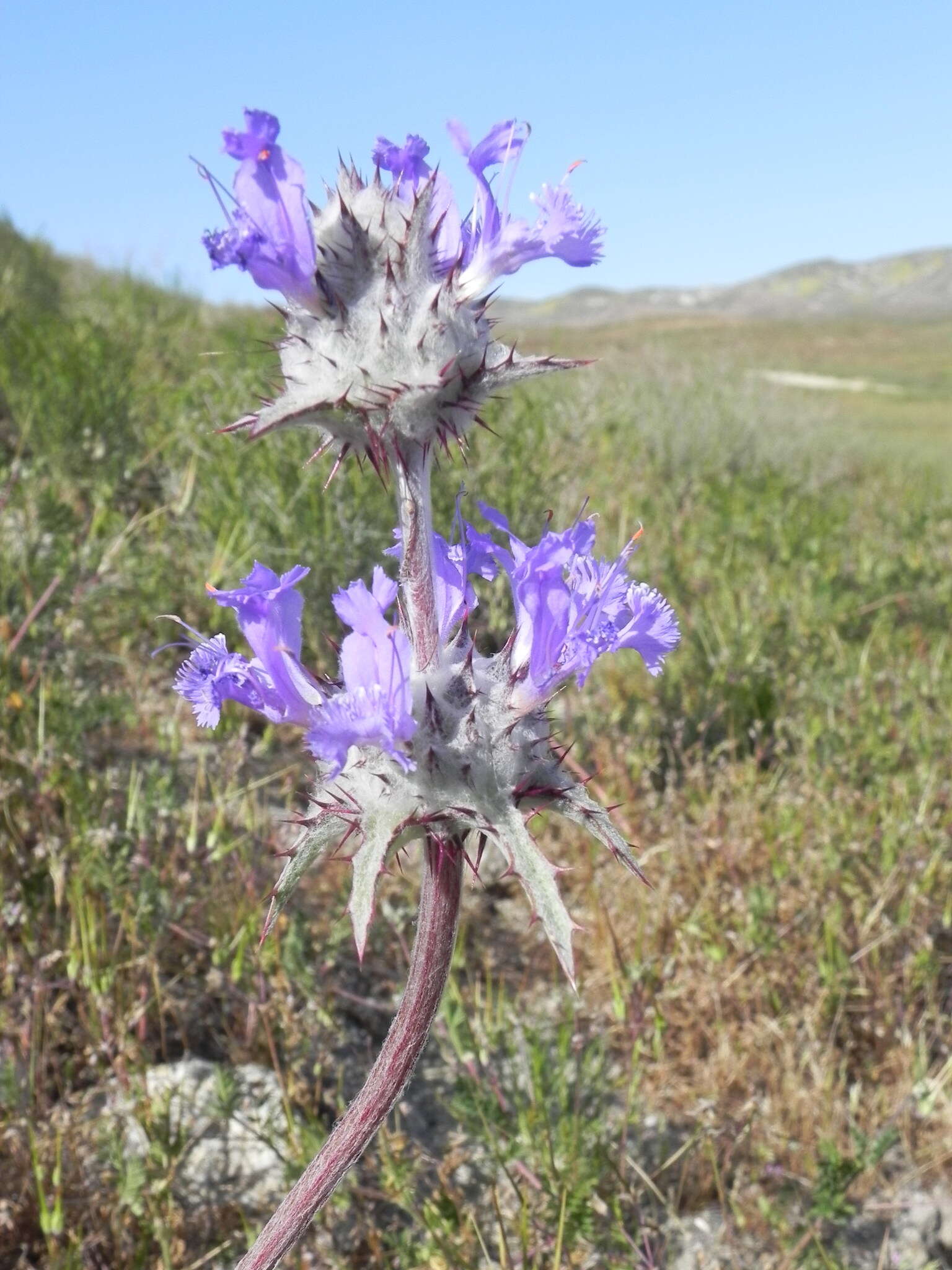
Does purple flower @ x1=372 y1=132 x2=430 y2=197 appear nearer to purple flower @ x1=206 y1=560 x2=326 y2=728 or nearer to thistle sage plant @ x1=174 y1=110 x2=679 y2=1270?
thistle sage plant @ x1=174 y1=110 x2=679 y2=1270

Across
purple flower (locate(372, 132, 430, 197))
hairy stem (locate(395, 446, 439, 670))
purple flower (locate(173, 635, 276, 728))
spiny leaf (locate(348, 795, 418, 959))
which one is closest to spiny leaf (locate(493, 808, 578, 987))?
spiny leaf (locate(348, 795, 418, 959))

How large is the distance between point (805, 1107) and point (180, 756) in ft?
7.76

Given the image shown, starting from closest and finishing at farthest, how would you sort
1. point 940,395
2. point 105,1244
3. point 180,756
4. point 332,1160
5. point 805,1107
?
point 332,1160 < point 105,1244 < point 805,1107 < point 180,756 < point 940,395

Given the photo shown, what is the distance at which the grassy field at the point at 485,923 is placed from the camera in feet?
7.54

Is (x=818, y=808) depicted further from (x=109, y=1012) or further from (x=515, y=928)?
(x=109, y=1012)

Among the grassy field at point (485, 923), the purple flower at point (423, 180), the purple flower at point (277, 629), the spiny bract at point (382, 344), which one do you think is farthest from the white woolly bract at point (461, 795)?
the grassy field at point (485, 923)

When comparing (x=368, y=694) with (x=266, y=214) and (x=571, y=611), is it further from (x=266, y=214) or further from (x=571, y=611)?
(x=266, y=214)

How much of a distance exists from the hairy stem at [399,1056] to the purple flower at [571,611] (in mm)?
255

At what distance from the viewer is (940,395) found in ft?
122

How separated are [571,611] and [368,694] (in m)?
0.31

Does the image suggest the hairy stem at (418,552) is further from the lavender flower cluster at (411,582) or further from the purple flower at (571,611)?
the purple flower at (571,611)

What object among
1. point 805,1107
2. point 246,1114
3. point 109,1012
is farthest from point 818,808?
point 109,1012

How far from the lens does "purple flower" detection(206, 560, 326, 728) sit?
4.17 feet

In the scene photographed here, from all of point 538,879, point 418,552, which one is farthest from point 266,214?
→ point 538,879
